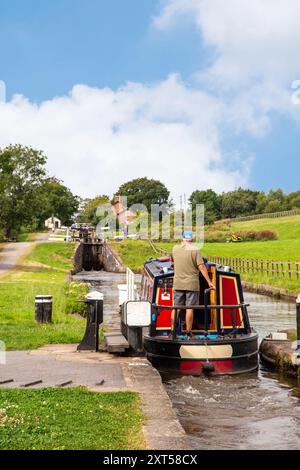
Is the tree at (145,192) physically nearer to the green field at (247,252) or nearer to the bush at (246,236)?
the bush at (246,236)

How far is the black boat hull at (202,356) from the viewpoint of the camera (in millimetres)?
11375

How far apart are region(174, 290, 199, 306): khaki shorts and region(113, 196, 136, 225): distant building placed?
78759 mm

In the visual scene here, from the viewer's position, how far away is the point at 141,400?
7.50m

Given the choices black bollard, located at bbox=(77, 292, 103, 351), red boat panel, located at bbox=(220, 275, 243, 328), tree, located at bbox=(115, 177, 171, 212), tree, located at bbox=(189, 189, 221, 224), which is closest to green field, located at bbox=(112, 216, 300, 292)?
red boat panel, located at bbox=(220, 275, 243, 328)

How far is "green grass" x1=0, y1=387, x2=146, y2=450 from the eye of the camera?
5688 mm

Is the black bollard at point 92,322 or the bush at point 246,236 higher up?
the bush at point 246,236

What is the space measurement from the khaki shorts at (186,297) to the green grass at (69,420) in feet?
12.6

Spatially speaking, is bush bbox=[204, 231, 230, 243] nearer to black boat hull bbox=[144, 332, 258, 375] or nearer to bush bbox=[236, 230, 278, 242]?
bush bbox=[236, 230, 278, 242]

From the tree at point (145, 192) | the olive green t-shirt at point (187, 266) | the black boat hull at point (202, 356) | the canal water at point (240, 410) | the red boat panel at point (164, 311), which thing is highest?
the tree at point (145, 192)

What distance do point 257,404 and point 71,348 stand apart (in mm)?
3665

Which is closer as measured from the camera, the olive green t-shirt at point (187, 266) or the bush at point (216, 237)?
the olive green t-shirt at point (187, 266)

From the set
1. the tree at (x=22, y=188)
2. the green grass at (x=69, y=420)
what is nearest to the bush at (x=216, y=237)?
the tree at (x=22, y=188)

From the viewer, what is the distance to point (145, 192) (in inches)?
5005

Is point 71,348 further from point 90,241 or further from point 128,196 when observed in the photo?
point 128,196
